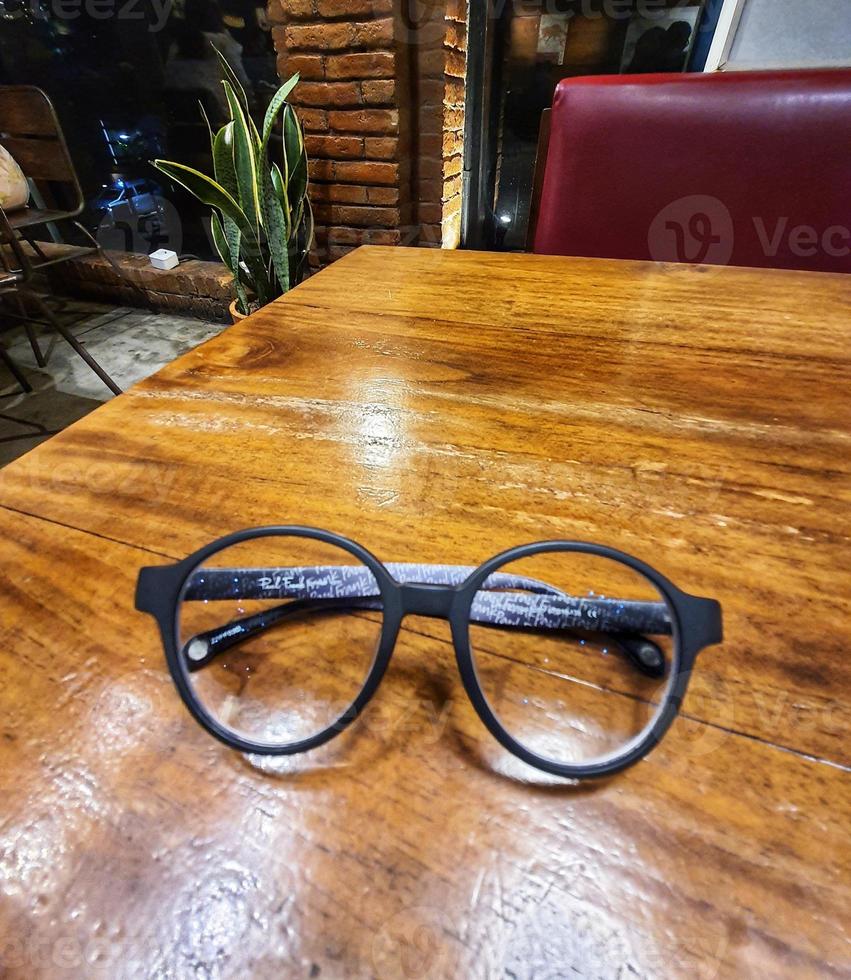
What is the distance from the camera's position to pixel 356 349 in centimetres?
52

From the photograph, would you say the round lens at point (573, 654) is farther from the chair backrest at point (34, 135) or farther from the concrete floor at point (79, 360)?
the chair backrest at point (34, 135)

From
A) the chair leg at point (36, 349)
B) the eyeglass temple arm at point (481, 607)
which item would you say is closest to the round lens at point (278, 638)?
the eyeglass temple arm at point (481, 607)

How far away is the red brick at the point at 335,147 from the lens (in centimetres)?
150

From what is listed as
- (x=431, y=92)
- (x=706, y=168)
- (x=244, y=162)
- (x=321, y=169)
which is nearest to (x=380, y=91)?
(x=431, y=92)

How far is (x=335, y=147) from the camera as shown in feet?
4.99

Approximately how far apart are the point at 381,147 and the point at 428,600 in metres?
1.62

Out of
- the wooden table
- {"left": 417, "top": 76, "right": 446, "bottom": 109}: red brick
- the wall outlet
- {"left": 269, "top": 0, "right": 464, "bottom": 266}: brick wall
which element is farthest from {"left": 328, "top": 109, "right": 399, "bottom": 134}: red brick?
the wooden table

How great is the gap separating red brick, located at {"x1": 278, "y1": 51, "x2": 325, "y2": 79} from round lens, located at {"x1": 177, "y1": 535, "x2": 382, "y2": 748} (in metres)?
1.65

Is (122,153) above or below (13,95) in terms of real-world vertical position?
below

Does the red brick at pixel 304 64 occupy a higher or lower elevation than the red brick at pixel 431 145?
higher

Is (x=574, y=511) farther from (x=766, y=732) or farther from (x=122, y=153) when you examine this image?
(x=122, y=153)

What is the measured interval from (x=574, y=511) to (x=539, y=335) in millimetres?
285

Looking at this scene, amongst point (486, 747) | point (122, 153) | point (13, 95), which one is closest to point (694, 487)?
point (486, 747)

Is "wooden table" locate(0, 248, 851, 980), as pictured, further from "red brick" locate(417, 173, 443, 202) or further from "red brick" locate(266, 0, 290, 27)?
"red brick" locate(266, 0, 290, 27)
